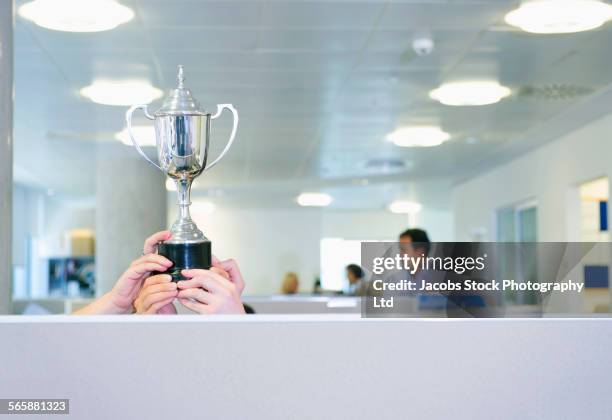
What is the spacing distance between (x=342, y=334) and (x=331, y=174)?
38.9ft

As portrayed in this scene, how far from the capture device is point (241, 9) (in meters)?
4.94

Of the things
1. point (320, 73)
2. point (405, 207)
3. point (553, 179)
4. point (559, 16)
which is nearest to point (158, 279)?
point (559, 16)

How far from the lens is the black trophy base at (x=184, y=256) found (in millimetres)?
1601

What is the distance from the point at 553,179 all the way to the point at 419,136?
58.9 inches

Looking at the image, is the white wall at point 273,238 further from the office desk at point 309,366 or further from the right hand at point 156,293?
the office desk at point 309,366

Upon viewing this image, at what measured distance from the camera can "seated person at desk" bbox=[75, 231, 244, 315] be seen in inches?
59.8

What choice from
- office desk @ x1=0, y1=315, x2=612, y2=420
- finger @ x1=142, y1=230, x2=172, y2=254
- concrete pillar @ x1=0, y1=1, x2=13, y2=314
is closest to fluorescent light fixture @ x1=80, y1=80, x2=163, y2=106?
concrete pillar @ x1=0, y1=1, x2=13, y2=314

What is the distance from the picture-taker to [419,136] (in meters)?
9.43

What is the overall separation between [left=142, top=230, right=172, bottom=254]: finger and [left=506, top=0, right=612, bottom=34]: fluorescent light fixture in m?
3.58

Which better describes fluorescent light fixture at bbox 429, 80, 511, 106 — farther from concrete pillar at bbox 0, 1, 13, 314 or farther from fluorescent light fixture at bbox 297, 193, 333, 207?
fluorescent light fixture at bbox 297, 193, 333, 207

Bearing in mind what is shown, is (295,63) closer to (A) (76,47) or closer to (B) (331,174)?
(A) (76,47)

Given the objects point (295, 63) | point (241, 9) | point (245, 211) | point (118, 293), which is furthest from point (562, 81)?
point (245, 211)

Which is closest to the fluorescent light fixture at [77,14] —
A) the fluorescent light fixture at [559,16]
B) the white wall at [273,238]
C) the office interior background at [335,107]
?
the office interior background at [335,107]

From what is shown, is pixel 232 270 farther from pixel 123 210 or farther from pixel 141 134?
pixel 123 210
